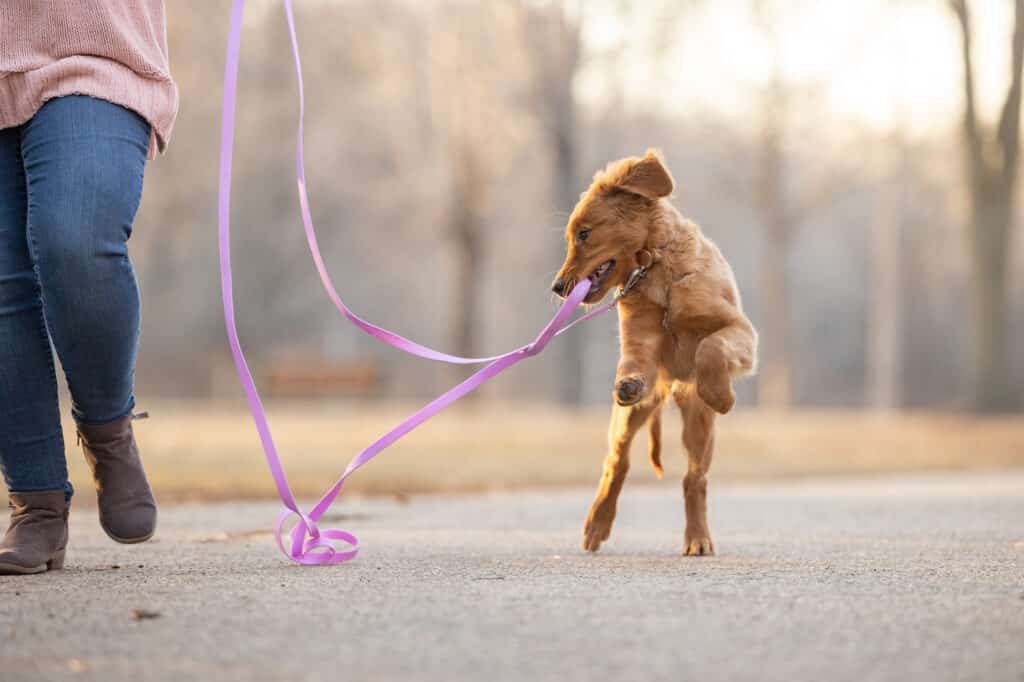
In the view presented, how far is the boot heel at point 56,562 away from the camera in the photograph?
4273mm

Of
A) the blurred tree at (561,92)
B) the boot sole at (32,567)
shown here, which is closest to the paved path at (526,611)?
the boot sole at (32,567)

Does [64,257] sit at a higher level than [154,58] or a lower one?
lower

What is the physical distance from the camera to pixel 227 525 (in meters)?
6.78

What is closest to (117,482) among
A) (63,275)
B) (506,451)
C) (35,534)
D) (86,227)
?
(35,534)

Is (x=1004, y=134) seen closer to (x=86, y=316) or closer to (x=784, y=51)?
(x=784, y=51)

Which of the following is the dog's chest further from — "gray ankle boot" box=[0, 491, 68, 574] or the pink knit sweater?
"gray ankle boot" box=[0, 491, 68, 574]

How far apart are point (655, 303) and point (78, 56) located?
2151mm

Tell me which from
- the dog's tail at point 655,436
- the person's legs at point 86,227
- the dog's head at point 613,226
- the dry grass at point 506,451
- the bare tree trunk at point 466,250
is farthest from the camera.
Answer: the bare tree trunk at point 466,250

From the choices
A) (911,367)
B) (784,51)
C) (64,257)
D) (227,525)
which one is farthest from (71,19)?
(911,367)

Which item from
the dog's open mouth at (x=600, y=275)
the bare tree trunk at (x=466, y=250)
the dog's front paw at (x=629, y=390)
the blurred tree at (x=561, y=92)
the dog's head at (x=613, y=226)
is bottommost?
the dog's front paw at (x=629, y=390)

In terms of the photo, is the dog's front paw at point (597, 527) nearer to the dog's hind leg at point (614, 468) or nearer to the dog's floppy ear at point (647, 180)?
the dog's hind leg at point (614, 468)

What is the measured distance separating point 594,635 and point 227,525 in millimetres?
4055

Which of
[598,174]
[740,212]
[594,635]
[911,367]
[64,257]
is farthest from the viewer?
[911,367]

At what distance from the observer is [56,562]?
4.30 metres
